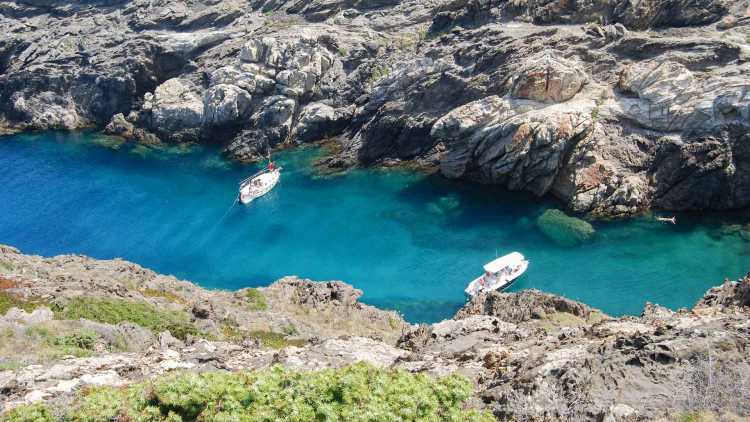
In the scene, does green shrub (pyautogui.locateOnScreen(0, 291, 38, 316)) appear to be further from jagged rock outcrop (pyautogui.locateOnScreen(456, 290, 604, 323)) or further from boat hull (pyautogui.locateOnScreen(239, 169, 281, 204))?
boat hull (pyautogui.locateOnScreen(239, 169, 281, 204))

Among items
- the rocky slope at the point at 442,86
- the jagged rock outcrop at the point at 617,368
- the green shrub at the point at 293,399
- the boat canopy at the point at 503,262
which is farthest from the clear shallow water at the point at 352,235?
the green shrub at the point at 293,399

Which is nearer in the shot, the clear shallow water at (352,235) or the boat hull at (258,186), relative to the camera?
the clear shallow water at (352,235)

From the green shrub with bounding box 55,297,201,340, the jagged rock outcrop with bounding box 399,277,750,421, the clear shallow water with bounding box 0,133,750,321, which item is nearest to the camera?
the jagged rock outcrop with bounding box 399,277,750,421

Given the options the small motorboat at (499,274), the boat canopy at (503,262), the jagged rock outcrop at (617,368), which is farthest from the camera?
the boat canopy at (503,262)

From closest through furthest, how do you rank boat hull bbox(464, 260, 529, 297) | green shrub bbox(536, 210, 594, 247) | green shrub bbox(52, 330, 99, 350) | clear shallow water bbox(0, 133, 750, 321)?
green shrub bbox(52, 330, 99, 350) < boat hull bbox(464, 260, 529, 297) < clear shallow water bbox(0, 133, 750, 321) < green shrub bbox(536, 210, 594, 247)

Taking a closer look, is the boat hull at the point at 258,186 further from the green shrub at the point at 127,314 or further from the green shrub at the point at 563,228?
the green shrub at the point at 127,314

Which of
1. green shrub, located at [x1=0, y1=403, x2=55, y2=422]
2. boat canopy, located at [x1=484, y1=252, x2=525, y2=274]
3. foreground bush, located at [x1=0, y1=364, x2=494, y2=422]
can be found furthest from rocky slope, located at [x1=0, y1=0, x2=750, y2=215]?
green shrub, located at [x1=0, y1=403, x2=55, y2=422]

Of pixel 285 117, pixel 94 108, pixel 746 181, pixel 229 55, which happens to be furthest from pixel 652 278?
pixel 94 108

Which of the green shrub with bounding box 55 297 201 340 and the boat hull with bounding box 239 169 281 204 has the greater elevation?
the green shrub with bounding box 55 297 201 340
